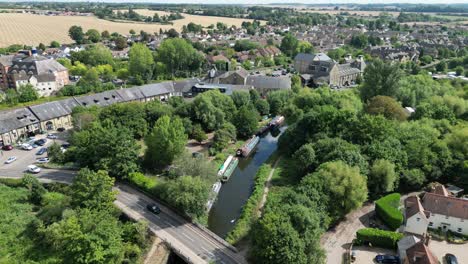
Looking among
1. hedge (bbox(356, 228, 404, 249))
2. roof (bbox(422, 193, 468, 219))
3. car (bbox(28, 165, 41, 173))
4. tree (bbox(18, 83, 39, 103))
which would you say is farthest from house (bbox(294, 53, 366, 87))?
car (bbox(28, 165, 41, 173))

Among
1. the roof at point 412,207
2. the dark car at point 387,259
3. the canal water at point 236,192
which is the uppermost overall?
the roof at point 412,207

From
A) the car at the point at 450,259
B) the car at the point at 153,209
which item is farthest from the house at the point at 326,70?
the car at the point at 153,209

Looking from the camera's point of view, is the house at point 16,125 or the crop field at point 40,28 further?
the crop field at point 40,28

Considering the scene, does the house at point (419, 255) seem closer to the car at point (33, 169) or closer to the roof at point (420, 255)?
the roof at point (420, 255)

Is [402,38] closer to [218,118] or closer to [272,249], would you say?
[218,118]

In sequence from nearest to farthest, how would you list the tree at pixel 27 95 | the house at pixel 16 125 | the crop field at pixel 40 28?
the house at pixel 16 125
the tree at pixel 27 95
the crop field at pixel 40 28

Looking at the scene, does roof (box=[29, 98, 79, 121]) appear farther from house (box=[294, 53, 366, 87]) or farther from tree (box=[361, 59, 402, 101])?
house (box=[294, 53, 366, 87])

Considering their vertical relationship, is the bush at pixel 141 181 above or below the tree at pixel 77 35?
below

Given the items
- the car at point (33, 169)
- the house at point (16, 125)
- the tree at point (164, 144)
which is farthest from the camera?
the house at point (16, 125)

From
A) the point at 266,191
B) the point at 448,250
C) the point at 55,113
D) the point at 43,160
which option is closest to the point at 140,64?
the point at 55,113
